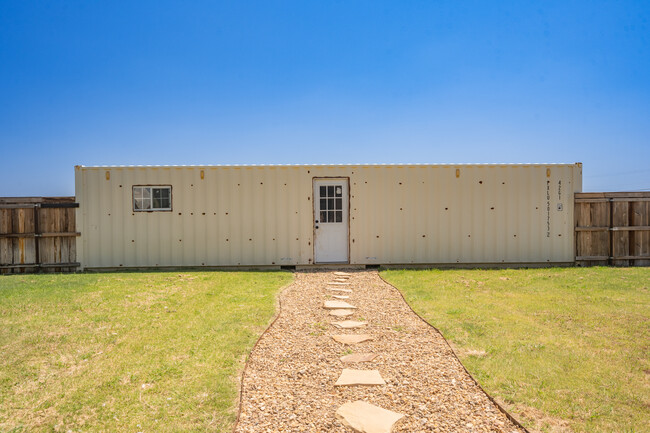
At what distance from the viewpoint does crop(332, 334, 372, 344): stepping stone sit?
4250mm

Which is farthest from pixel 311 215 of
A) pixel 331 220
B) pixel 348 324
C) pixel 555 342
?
pixel 555 342

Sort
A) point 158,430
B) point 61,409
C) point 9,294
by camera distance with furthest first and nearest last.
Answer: point 9,294
point 61,409
point 158,430

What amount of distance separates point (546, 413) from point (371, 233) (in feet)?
23.9

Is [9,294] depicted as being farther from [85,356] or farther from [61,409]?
[61,409]

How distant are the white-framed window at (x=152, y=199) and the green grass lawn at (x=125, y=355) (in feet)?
9.75

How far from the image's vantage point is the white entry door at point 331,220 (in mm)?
9906

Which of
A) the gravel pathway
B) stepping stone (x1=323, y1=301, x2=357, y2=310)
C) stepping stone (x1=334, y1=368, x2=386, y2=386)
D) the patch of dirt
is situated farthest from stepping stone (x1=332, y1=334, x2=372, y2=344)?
the patch of dirt

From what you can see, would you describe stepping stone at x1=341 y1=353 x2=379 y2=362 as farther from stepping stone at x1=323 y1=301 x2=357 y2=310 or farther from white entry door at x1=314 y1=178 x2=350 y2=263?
white entry door at x1=314 y1=178 x2=350 y2=263

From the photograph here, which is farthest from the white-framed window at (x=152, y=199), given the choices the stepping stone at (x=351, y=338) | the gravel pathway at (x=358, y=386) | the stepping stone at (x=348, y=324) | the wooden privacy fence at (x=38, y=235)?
the stepping stone at (x=351, y=338)

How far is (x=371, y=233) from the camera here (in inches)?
391

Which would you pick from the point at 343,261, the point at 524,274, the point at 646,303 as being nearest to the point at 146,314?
the point at 343,261

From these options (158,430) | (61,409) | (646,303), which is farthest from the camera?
(646,303)

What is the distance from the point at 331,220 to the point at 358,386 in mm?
6910

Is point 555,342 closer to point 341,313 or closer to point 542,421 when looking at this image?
point 542,421
